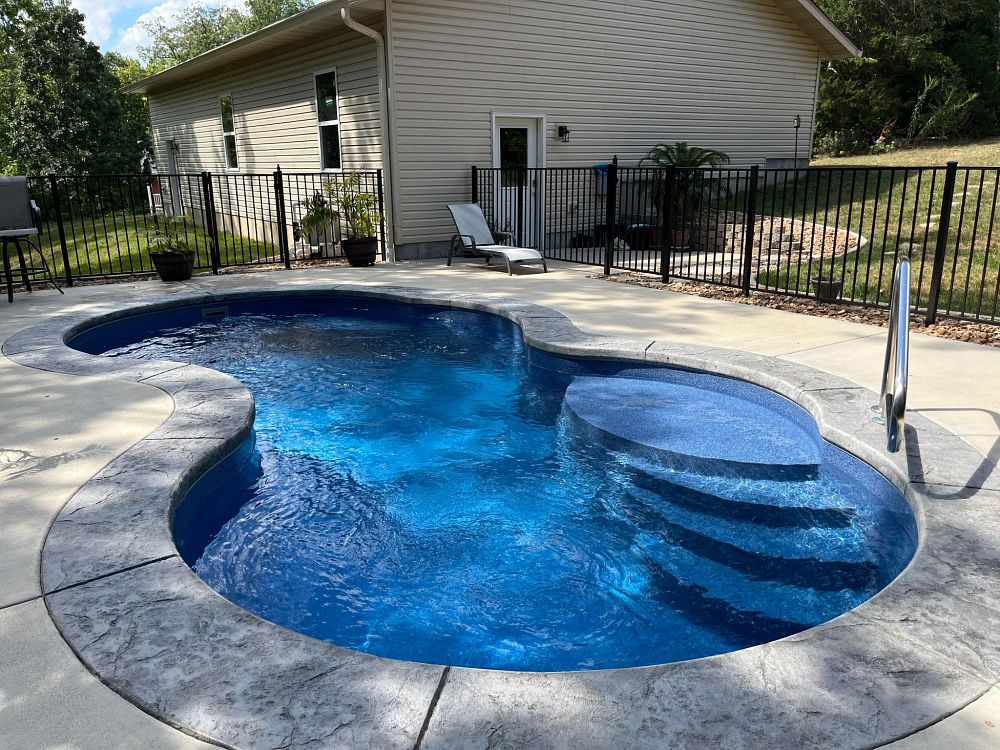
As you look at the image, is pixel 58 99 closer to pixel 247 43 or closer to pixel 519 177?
pixel 247 43

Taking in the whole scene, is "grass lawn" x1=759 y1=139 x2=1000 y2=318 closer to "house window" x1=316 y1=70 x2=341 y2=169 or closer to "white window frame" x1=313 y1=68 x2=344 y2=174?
"white window frame" x1=313 y1=68 x2=344 y2=174

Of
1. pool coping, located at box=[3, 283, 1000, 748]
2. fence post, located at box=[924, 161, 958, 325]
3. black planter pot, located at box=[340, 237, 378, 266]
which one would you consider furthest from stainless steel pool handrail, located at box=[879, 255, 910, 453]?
black planter pot, located at box=[340, 237, 378, 266]

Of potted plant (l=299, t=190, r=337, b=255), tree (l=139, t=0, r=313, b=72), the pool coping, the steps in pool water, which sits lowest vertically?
the steps in pool water

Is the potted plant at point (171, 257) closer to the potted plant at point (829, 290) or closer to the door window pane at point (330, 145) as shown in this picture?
the door window pane at point (330, 145)

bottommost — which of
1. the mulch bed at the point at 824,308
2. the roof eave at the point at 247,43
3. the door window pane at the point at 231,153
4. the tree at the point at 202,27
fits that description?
the mulch bed at the point at 824,308

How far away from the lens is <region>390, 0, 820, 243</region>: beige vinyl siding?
32.4 feet

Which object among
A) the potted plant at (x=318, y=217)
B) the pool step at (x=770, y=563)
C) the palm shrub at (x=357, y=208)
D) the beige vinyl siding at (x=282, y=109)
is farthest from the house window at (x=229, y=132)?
the pool step at (x=770, y=563)

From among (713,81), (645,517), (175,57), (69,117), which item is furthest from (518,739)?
(175,57)

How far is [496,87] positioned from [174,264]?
5.31 meters

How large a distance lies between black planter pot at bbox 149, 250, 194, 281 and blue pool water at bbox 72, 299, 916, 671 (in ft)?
13.4

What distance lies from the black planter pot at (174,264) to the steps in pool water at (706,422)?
590 cm

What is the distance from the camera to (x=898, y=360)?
2.69 meters

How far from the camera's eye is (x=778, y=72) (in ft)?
46.2

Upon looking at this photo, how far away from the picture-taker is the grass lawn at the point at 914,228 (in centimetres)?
584
